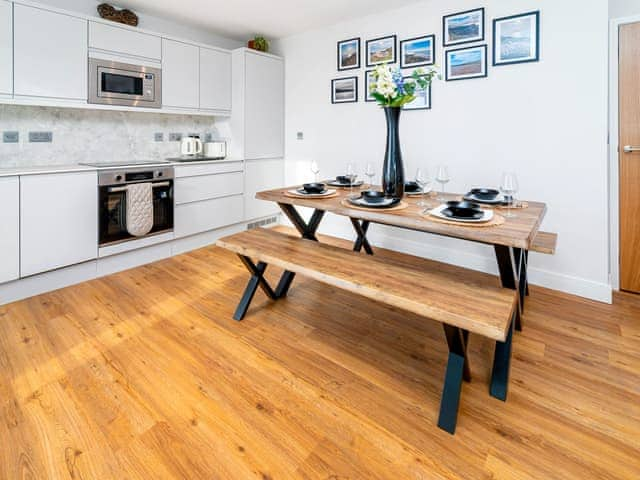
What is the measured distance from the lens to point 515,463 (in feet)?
4.32

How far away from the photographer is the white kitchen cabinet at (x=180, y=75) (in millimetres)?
3566

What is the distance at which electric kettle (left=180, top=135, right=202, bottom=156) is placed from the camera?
4055 millimetres

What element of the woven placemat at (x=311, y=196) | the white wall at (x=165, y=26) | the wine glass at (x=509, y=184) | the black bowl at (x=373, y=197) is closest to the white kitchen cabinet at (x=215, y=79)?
the white wall at (x=165, y=26)

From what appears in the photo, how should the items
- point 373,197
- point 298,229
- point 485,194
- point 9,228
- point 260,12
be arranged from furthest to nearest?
point 260,12 < point 298,229 < point 9,228 < point 485,194 < point 373,197

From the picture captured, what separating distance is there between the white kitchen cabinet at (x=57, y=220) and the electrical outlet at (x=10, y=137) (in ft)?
2.00

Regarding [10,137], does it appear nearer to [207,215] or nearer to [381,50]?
[207,215]

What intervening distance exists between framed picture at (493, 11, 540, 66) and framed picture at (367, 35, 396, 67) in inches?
37.1

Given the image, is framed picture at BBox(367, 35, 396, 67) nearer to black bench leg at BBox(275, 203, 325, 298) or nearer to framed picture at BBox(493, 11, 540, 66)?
framed picture at BBox(493, 11, 540, 66)

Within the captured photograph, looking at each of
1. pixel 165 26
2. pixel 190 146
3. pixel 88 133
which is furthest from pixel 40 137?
pixel 165 26

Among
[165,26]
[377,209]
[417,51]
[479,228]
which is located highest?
[165,26]

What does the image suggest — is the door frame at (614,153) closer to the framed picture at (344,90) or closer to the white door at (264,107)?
the framed picture at (344,90)

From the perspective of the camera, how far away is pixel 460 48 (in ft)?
10.2

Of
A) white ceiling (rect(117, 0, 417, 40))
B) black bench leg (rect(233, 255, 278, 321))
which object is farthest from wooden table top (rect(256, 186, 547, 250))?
white ceiling (rect(117, 0, 417, 40))

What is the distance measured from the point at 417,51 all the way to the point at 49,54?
9.89 feet
